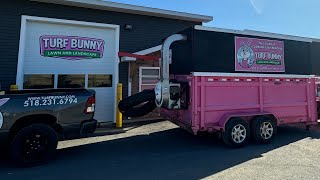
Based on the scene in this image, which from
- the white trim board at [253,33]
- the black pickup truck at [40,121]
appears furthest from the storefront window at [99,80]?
the white trim board at [253,33]

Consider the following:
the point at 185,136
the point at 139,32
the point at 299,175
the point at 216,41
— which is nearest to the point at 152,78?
the point at 139,32

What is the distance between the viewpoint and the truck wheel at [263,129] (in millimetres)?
7543

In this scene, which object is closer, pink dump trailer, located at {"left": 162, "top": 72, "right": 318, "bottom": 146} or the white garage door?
pink dump trailer, located at {"left": 162, "top": 72, "right": 318, "bottom": 146}

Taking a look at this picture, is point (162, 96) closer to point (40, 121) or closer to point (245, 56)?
point (245, 56)

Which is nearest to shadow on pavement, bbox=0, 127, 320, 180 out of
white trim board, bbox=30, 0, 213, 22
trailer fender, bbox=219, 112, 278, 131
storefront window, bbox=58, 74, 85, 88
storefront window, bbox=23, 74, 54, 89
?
trailer fender, bbox=219, 112, 278, 131

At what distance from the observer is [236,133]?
24.0 ft

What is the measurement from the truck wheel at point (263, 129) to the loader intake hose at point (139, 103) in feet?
9.62

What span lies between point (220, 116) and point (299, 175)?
250cm

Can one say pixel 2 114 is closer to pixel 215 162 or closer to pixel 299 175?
pixel 215 162

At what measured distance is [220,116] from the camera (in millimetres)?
7320

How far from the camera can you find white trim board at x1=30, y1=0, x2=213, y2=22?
1059 centimetres

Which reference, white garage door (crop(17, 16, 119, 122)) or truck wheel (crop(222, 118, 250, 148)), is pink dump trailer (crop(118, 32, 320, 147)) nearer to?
truck wheel (crop(222, 118, 250, 148))

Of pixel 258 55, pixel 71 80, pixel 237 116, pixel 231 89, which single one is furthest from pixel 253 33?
pixel 71 80

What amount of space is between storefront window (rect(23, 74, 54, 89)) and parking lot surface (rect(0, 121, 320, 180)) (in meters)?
3.28
